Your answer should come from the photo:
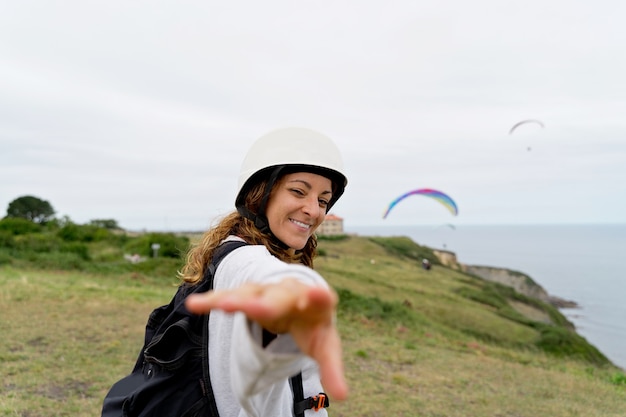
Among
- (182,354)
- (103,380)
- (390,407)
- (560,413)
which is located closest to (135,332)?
(103,380)

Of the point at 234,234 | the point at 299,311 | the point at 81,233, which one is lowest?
the point at 81,233

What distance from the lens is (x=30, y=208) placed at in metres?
46.2

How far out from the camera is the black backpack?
5.74 ft

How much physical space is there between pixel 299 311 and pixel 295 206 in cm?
116

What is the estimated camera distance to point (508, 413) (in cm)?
742

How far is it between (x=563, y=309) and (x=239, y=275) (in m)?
60.6

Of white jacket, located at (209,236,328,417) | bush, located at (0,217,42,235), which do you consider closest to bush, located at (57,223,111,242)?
bush, located at (0,217,42,235)

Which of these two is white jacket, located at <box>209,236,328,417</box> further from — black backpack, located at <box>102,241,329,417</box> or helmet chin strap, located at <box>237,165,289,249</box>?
helmet chin strap, located at <box>237,165,289,249</box>

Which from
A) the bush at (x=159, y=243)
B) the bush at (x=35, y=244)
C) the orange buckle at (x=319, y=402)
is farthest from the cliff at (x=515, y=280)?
the orange buckle at (x=319, y=402)

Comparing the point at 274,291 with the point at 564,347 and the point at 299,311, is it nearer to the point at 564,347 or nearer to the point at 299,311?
the point at 299,311

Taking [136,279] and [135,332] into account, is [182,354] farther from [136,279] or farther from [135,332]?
[136,279]

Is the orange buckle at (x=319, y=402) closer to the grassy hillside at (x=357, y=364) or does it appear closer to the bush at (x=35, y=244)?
the grassy hillside at (x=357, y=364)

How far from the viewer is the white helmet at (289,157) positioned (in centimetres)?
208

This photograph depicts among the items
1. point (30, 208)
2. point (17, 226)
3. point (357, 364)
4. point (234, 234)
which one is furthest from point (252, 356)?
point (30, 208)
